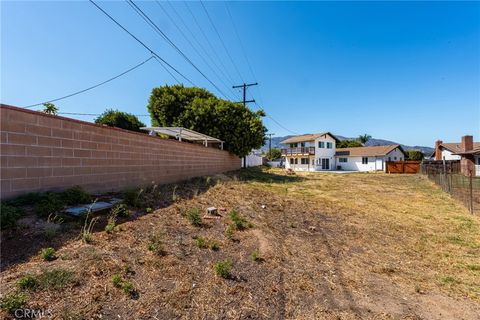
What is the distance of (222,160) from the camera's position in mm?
18297

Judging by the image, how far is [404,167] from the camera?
32812 mm

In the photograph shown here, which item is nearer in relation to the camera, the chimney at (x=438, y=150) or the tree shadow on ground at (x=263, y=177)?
the tree shadow on ground at (x=263, y=177)

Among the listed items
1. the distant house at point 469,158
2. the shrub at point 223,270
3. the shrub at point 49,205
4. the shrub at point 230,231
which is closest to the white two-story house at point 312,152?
the distant house at point 469,158

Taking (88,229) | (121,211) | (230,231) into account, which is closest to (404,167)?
(230,231)

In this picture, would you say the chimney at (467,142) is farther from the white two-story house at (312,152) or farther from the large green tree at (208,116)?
the large green tree at (208,116)

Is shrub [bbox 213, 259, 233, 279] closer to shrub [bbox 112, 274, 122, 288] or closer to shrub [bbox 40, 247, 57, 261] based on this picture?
shrub [bbox 112, 274, 122, 288]

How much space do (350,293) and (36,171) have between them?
18.3ft

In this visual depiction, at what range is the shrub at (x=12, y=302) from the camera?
2.17 meters

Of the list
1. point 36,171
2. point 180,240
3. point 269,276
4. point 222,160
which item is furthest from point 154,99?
point 269,276

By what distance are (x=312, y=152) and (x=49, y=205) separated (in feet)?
122

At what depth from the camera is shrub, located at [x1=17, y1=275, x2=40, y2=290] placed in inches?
96.4

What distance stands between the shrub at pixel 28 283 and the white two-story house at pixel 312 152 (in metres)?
38.2

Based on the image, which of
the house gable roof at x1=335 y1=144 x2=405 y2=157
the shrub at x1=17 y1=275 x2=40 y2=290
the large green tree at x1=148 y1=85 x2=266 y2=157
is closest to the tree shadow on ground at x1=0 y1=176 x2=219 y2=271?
the shrub at x1=17 y1=275 x2=40 y2=290

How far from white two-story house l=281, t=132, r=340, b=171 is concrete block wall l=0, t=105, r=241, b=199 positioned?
106 feet
